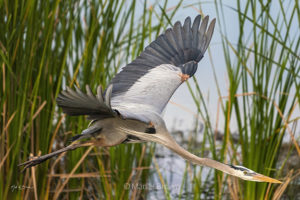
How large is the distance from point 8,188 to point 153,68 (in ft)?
2.42

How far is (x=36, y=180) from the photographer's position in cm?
184

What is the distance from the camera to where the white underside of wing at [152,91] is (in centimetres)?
123

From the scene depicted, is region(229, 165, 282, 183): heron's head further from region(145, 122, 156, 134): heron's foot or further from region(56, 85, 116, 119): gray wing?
region(56, 85, 116, 119): gray wing

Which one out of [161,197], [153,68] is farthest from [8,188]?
[161,197]

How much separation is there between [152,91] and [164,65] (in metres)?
0.15

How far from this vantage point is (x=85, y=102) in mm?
946

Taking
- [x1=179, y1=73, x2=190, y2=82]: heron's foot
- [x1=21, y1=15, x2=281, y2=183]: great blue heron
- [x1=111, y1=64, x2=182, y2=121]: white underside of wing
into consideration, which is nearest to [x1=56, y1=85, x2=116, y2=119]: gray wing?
[x1=21, y1=15, x2=281, y2=183]: great blue heron

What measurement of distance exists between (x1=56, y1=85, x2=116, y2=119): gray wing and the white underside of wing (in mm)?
164

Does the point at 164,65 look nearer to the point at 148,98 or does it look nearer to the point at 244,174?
the point at 148,98

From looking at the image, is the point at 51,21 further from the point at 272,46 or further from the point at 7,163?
the point at 272,46

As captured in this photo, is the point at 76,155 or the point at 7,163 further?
the point at 76,155

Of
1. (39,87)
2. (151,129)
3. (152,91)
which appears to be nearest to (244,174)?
(151,129)

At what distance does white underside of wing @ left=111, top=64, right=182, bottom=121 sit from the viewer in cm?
123

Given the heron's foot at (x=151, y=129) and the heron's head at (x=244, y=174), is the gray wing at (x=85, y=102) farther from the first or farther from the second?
the heron's head at (x=244, y=174)
